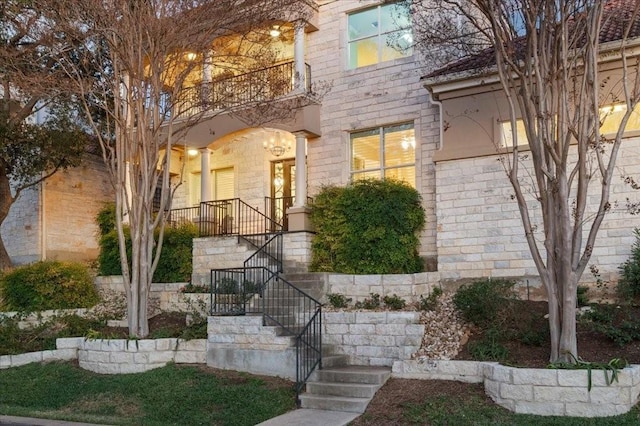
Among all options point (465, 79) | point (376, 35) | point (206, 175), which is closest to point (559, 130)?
point (465, 79)

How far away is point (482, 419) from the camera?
752cm

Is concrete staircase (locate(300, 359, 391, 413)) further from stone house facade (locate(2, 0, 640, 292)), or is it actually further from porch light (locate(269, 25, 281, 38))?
porch light (locate(269, 25, 281, 38))

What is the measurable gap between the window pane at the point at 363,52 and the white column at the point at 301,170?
242 centimetres

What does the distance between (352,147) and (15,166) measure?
10.2m

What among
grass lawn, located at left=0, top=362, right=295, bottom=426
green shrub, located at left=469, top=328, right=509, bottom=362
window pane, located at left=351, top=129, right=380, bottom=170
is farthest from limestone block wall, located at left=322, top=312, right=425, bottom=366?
window pane, located at left=351, top=129, right=380, bottom=170

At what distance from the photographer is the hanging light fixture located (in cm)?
1767

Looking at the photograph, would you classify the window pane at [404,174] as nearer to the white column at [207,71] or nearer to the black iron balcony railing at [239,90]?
the black iron balcony railing at [239,90]

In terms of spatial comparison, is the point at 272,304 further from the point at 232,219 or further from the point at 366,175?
the point at 232,219

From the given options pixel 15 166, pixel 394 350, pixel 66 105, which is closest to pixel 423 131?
pixel 394 350

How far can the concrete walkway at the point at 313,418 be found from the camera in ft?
26.4

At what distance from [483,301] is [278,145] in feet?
30.4

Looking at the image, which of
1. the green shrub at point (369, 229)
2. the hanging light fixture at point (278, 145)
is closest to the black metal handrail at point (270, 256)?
the green shrub at point (369, 229)

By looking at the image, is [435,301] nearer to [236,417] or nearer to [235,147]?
[236,417]

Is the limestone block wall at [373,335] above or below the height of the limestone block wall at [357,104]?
below
